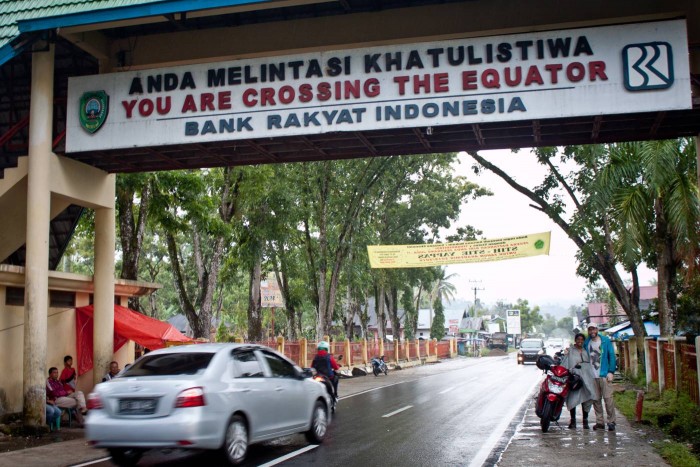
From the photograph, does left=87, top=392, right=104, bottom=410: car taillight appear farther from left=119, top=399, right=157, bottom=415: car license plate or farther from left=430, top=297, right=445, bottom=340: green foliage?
left=430, top=297, right=445, bottom=340: green foliage

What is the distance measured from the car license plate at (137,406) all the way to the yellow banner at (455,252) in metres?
23.4

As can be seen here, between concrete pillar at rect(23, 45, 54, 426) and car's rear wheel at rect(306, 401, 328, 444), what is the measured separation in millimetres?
5132

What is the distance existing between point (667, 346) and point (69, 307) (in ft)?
46.6

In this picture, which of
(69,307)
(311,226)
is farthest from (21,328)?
(311,226)

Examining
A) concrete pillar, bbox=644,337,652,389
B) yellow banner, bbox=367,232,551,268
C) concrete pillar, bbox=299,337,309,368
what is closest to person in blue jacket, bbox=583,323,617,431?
concrete pillar, bbox=644,337,652,389

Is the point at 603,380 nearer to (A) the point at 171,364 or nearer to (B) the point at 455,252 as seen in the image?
(A) the point at 171,364

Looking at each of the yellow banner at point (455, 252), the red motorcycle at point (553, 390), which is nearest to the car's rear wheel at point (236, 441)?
the red motorcycle at point (553, 390)

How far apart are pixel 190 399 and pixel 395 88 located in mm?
6438

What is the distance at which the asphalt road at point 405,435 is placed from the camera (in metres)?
9.81

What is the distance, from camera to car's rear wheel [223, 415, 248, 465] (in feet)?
28.8

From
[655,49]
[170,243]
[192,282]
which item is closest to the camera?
[655,49]

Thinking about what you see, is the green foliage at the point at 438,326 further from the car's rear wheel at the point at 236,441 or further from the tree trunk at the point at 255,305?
the car's rear wheel at the point at 236,441

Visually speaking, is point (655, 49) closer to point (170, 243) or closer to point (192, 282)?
point (170, 243)

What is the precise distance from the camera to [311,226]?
3766cm
